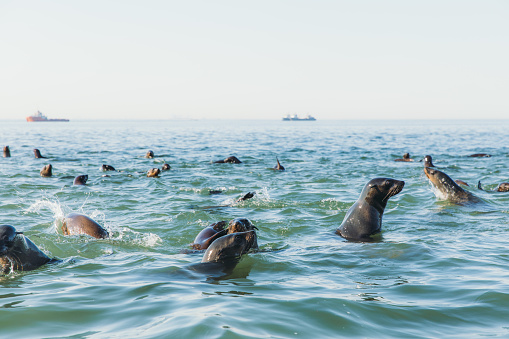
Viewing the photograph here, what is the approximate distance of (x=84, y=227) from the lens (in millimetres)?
7852

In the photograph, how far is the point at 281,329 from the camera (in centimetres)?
422

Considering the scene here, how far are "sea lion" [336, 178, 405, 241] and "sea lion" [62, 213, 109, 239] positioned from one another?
358 centimetres

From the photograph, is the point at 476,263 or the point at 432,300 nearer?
the point at 432,300

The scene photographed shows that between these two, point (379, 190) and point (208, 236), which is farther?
point (379, 190)

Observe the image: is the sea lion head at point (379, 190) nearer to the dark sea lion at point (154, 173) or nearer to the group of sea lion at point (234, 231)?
the group of sea lion at point (234, 231)

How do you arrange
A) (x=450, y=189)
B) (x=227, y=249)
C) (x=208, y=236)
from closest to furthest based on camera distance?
(x=227, y=249), (x=208, y=236), (x=450, y=189)

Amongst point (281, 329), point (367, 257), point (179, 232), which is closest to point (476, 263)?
point (367, 257)

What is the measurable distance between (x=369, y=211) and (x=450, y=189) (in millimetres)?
3656

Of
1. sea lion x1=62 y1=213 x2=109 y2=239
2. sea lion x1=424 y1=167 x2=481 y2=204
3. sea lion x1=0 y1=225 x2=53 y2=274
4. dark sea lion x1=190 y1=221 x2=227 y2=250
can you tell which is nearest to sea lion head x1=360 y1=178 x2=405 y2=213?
dark sea lion x1=190 y1=221 x2=227 y2=250

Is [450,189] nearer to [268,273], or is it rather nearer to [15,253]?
[268,273]

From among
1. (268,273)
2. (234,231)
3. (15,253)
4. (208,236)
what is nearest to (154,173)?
(208,236)

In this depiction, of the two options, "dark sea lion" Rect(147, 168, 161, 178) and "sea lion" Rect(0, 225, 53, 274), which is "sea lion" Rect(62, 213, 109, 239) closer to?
"sea lion" Rect(0, 225, 53, 274)

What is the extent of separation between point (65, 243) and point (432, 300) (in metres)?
5.10

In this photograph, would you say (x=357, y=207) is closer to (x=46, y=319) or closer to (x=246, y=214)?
(x=246, y=214)
